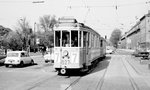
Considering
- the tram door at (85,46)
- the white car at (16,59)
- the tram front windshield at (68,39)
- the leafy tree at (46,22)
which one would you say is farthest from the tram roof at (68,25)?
the leafy tree at (46,22)

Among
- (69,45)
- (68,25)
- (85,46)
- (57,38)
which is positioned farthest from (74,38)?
(85,46)

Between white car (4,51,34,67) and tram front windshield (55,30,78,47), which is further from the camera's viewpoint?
white car (4,51,34,67)

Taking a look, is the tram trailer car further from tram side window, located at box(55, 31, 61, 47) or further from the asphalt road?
the asphalt road

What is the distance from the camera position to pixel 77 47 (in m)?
15.1

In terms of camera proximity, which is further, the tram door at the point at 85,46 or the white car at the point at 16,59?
the white car at the point at 16,59

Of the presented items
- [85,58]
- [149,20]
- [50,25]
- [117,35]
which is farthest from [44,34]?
[85,58]

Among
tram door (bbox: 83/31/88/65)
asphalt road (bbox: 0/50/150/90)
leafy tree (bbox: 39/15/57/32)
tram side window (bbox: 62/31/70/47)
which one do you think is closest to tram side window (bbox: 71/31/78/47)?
tram side window (bbox: 62/31/70/47)

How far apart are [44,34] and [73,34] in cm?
6814

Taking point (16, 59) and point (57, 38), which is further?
point (16, 59)

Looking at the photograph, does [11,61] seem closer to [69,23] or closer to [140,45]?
[69,23]

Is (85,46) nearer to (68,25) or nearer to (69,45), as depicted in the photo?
(69,45)

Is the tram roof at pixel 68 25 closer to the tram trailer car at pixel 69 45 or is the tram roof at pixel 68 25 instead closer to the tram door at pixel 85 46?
the tram trailer car at pixel 69 45

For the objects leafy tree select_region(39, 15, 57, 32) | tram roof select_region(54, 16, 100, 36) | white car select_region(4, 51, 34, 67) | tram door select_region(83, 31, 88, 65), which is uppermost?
leafy tree select_region(39, 15, 57, 32)

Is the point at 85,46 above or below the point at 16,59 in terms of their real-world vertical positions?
above
